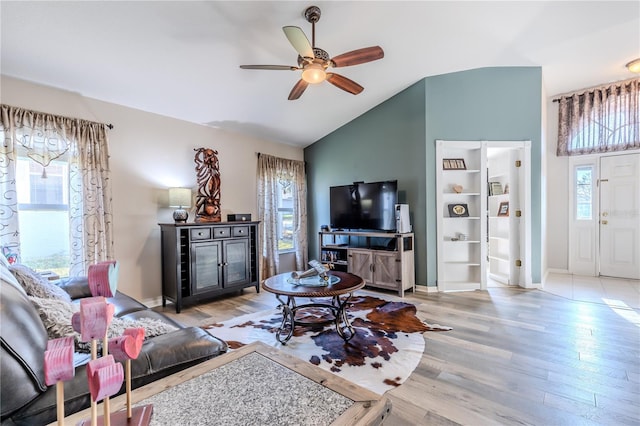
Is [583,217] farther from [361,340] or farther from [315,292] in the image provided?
Answer: [315,292]

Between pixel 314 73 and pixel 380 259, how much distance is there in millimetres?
2720

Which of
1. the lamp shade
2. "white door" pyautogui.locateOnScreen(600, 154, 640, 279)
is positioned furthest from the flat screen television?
"white door" pyautogui.locateOnScreen(600, 154, 640, 279)

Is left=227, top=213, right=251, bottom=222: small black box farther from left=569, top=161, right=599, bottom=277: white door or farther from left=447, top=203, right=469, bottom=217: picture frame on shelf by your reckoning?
left=569, top=161, right=599, bottom=277: white door

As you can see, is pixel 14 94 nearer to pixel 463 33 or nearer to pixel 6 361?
pixel 6 361

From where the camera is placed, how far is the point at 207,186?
4.14 metres

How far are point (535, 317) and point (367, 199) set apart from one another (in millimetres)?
2542

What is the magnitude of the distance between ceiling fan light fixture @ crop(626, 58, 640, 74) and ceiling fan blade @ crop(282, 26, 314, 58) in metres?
4.62

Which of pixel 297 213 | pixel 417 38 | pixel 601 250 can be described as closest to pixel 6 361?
pixel 417 38

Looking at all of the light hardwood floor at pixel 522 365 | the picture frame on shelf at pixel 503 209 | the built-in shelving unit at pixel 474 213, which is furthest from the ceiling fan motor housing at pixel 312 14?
the picture frame on shelf at pixel 503 209

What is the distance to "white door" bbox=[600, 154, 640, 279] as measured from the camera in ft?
15.7

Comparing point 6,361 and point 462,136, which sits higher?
point 462,136

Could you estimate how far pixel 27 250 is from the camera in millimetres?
2943

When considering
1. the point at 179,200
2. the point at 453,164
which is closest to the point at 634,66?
the point at 453,164

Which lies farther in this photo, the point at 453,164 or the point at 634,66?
the point at 453,164
